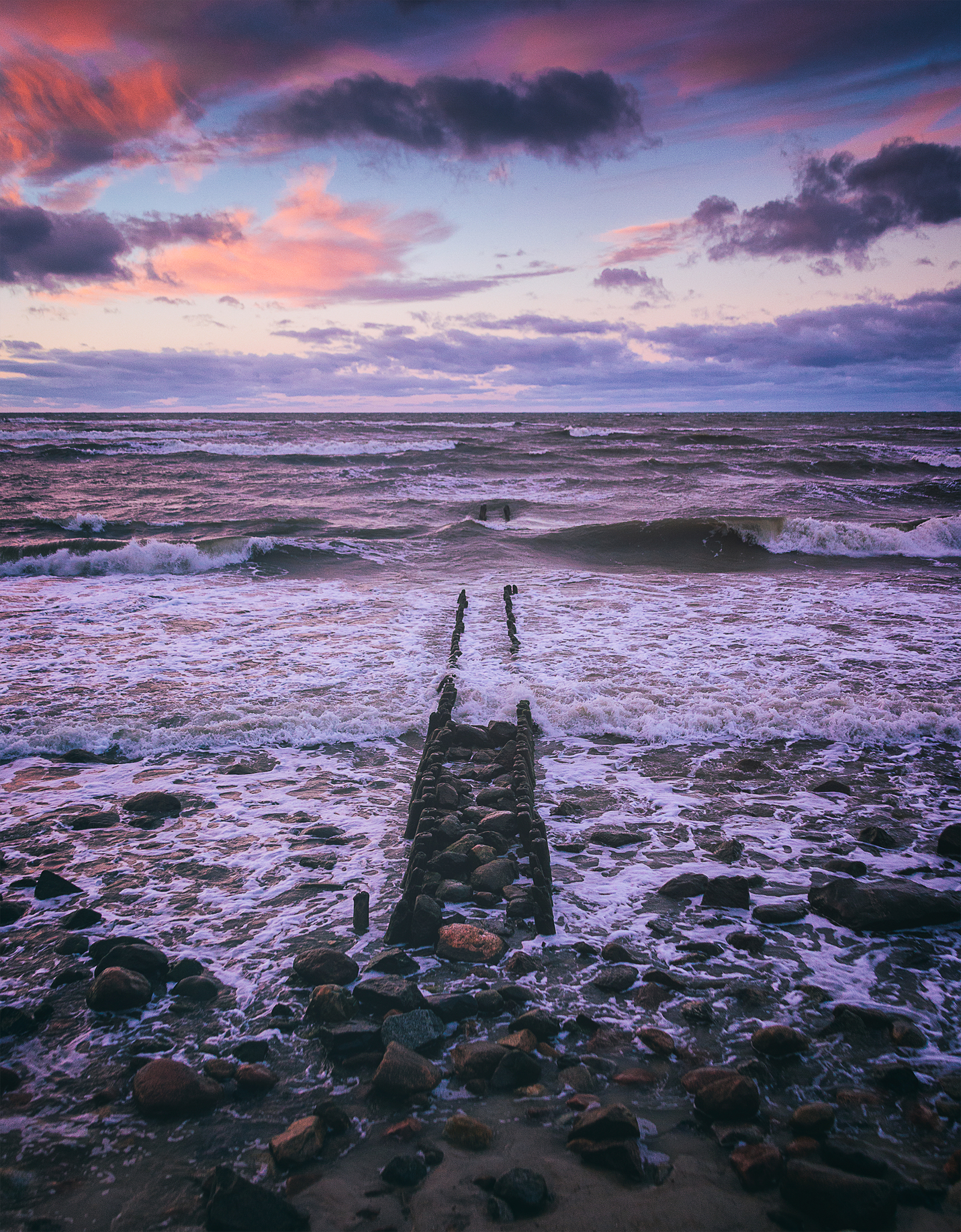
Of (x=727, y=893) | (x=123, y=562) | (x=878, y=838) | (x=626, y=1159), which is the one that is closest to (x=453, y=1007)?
(x=626, y=1159)

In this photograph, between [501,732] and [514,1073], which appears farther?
[501,732]

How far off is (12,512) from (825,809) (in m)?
20.7

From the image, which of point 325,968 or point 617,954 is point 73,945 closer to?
point 325,968

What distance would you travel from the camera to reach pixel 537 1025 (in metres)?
2.44

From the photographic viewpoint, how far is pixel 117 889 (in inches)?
132

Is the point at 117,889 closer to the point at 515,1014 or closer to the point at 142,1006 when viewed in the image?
the point at 142,1006

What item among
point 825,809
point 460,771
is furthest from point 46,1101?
point 825,809

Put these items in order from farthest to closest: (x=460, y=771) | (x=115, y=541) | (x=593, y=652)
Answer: (x=115, y=541) < (x=593, y=652) < (x=460, y=771)

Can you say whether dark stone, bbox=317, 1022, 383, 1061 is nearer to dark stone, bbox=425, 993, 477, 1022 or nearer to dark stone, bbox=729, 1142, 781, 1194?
dark stone, bbox=425, 993, 477, 1022

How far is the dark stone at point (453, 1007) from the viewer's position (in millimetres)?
2518

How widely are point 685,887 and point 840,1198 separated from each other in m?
1.65

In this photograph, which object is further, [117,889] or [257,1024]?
[117,889]

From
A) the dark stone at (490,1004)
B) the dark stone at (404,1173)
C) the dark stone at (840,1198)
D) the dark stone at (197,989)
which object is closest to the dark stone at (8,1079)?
the dark stone at (197,989)

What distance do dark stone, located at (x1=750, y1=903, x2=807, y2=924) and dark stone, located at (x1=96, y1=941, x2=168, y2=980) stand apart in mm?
2834
